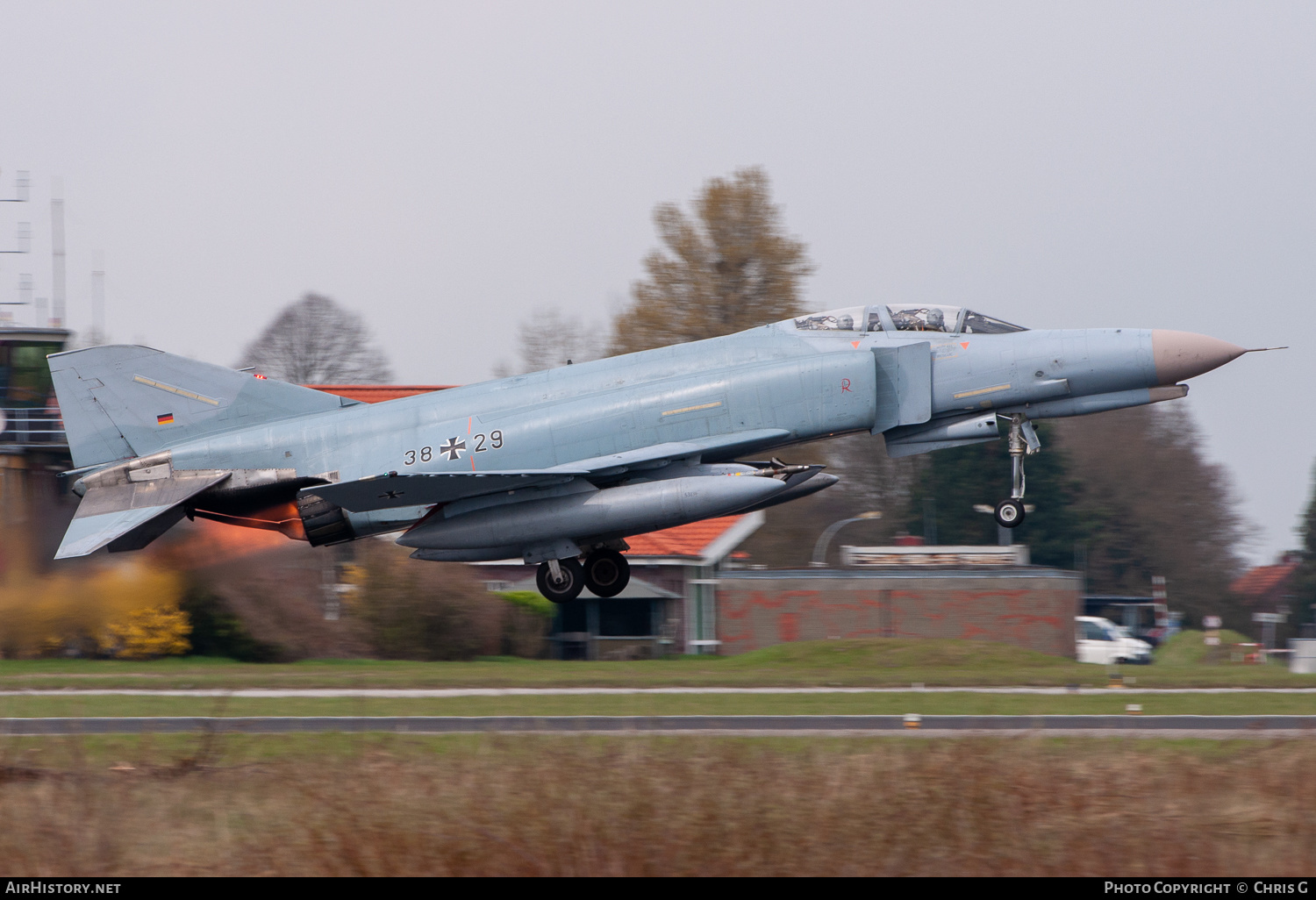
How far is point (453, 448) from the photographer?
52.0 feet

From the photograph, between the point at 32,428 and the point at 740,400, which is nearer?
the point at 740,400

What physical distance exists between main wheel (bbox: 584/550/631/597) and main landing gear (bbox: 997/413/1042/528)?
4858 mm

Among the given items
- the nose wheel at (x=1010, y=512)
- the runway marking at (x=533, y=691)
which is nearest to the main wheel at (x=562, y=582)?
the runway marking at (x=533, y=691)

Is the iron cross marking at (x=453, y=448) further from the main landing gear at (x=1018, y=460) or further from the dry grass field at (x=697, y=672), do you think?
the main landing gear at (x=1018, y=460)

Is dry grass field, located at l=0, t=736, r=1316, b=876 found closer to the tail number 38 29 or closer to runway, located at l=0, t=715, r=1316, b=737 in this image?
runway, located at l=0, t=715, r=1316, b=737

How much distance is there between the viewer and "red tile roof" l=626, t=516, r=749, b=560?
31.5 metres

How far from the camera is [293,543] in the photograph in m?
19.2

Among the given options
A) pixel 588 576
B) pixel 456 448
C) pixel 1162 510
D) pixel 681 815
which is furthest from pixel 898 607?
pixel 1162 510

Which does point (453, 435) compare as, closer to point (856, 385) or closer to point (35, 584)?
point (856, 385)

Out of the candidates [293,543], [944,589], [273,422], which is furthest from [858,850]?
[944,589]

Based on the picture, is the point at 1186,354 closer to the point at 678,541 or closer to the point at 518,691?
the point at 518,691

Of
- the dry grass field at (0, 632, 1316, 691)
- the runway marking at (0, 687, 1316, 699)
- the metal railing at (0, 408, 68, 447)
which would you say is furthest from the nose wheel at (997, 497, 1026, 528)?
the metal railing at (0, 408, 68, 447)

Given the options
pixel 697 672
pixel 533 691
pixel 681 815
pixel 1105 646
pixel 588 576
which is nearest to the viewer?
pixel 681 815

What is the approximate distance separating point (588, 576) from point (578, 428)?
2103mm
